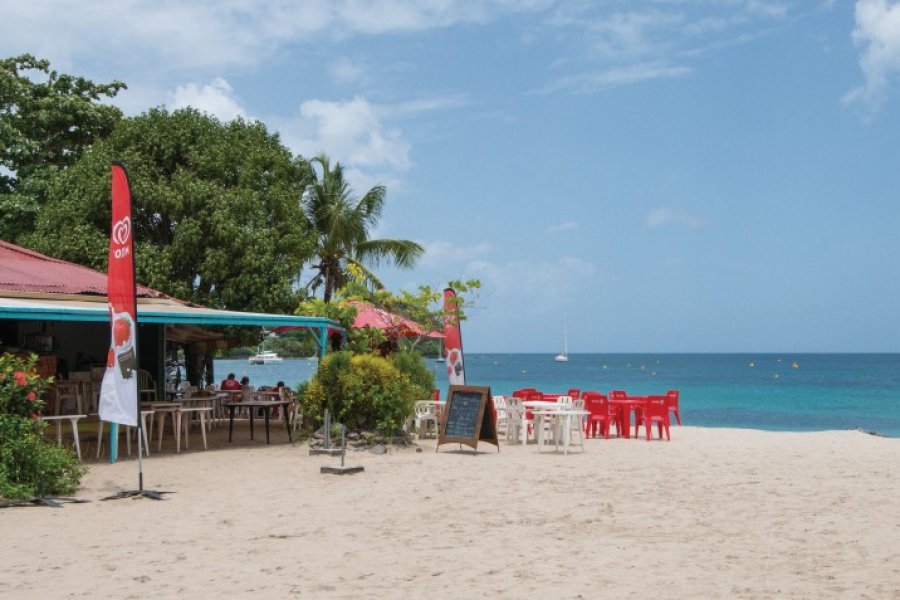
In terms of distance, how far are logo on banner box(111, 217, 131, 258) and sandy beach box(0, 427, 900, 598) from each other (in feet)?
8.00

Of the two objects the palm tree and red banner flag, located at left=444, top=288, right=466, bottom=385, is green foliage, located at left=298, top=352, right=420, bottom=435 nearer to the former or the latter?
red banner flag, located at left=444, top=288, right=466, bottom=385

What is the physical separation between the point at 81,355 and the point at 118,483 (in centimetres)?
769

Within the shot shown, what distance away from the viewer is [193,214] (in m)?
20.5

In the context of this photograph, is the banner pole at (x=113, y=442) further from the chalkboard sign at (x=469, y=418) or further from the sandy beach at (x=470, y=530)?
the chalkboard sign at (x=469, y=418)

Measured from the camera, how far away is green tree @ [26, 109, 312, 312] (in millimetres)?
20281

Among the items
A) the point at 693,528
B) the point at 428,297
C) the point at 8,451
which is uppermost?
the point at 428,297

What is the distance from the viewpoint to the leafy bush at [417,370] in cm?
1539

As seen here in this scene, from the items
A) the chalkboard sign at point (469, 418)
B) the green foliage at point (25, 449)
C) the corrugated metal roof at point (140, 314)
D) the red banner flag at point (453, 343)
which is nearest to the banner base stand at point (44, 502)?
the green foliage at point (25, 449)

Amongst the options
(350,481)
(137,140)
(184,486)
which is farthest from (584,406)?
(137,140)

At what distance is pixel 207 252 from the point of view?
2038cm

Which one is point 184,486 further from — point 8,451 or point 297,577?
point 297,577

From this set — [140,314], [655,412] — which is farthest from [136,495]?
[655,412]

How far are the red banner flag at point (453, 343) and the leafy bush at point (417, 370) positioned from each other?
0.55 meters

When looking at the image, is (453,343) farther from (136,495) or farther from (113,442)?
(136,495)
